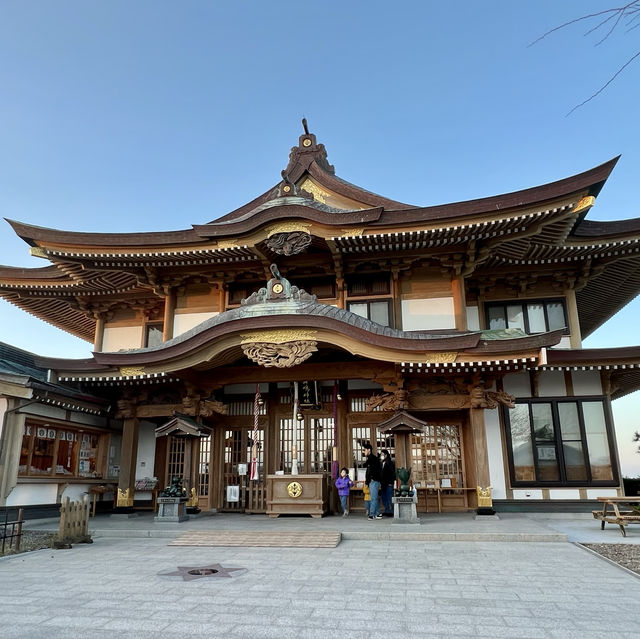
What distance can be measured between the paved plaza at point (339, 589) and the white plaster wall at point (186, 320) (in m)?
6.78

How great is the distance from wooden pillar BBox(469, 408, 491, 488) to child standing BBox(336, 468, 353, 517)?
3152 millimetres

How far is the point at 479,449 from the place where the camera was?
12.7m

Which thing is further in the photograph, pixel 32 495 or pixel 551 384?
pixel 551 384

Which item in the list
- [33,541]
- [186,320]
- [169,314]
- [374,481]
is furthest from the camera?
[186,320]

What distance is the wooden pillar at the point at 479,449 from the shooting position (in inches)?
499

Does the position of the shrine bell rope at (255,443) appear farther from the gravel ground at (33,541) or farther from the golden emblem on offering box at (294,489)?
the gravel ground at (33,541)

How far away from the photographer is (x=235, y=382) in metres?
14.5

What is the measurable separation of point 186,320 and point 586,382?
11494 millimetres

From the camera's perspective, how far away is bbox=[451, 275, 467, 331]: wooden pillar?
14.0 metres

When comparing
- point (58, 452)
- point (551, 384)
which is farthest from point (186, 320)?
point (551, 384)

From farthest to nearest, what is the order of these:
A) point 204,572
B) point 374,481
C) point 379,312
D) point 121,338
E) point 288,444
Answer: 1. point 121,338
2. point 288,444
3. point 379,312
4. point 374,481
5. point 204,572

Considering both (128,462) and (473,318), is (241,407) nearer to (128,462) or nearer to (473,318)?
(128,462)

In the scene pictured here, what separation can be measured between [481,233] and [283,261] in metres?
5.40

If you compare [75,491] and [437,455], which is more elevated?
Result: [437,455]
